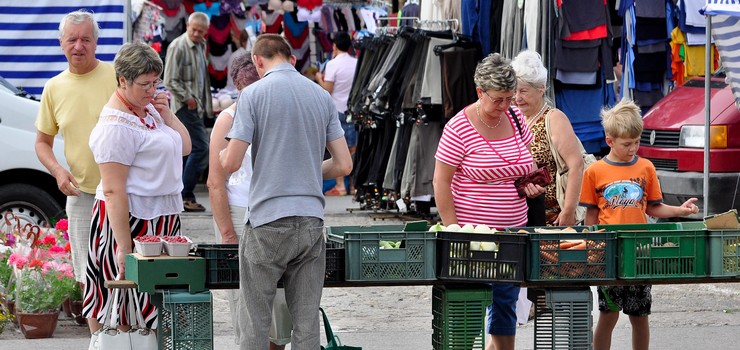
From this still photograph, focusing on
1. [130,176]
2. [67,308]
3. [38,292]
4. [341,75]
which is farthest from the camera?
[341,75]

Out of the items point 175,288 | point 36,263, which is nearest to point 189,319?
point 175,288

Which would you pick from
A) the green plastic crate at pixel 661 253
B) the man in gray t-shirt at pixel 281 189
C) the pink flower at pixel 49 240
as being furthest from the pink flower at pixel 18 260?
the green plastic crate at pixel 661 253

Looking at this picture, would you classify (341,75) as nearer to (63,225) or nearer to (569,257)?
(63,225)

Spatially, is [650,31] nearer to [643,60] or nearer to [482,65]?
[643,60]

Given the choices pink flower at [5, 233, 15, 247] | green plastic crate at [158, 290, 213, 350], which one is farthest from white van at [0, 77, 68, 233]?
green plastic crate at [158, 290, 213, 350]

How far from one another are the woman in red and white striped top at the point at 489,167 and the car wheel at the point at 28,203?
4669 millimetres

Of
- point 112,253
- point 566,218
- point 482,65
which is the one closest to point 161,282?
point 112,253

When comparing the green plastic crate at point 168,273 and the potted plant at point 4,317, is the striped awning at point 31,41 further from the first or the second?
the green plastic crate at point 168,273

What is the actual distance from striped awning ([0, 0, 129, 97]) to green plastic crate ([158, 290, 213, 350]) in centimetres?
597

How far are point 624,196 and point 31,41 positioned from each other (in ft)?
20.9

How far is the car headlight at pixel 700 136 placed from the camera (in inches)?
426

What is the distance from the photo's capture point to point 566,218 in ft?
22.6

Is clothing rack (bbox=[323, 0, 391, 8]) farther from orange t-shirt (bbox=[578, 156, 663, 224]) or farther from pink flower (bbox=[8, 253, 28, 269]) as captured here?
orange t-shirt (bbox=[578, 156, 663, 224])

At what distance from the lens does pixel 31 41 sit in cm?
1109
